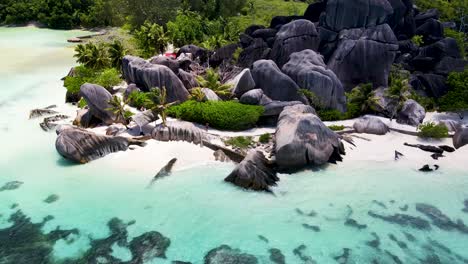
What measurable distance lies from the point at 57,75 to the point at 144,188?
31.7 m

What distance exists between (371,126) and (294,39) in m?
14.9

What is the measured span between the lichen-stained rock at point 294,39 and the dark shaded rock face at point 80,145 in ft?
73.2

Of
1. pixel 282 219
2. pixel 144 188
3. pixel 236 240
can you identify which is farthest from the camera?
pixel 144 188

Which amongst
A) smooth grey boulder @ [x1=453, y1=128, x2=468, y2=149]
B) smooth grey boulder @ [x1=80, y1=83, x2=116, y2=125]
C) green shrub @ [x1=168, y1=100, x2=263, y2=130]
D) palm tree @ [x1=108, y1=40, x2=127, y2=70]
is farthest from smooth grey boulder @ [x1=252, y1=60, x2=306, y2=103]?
palm tree @ [x1=108, y1=40, x2=127, y2=70]

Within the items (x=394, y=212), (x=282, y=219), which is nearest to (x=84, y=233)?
(x=282, y=219)

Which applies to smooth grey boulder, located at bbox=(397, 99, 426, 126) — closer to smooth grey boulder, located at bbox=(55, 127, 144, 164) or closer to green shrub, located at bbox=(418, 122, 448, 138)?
green shrub, located at bbox=(418, 122, 448, 138)

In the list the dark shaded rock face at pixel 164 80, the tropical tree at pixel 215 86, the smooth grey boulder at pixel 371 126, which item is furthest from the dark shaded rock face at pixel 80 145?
the smooth grey boulder at pixel 371 126

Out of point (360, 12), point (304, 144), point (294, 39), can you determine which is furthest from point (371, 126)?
point (360, 12)

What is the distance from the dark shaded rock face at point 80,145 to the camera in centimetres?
2712

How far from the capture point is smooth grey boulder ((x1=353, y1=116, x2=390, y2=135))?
32.2 meters

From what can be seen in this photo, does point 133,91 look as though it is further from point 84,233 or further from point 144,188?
point 84,233

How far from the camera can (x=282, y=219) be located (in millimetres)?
22062

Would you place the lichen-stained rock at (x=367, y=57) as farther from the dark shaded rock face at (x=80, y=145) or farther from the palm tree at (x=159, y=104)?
the dark shaded rock face at (x=80, y=145)

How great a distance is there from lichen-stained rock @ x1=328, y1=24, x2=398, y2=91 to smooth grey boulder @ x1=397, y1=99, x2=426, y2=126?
5.84 metres
